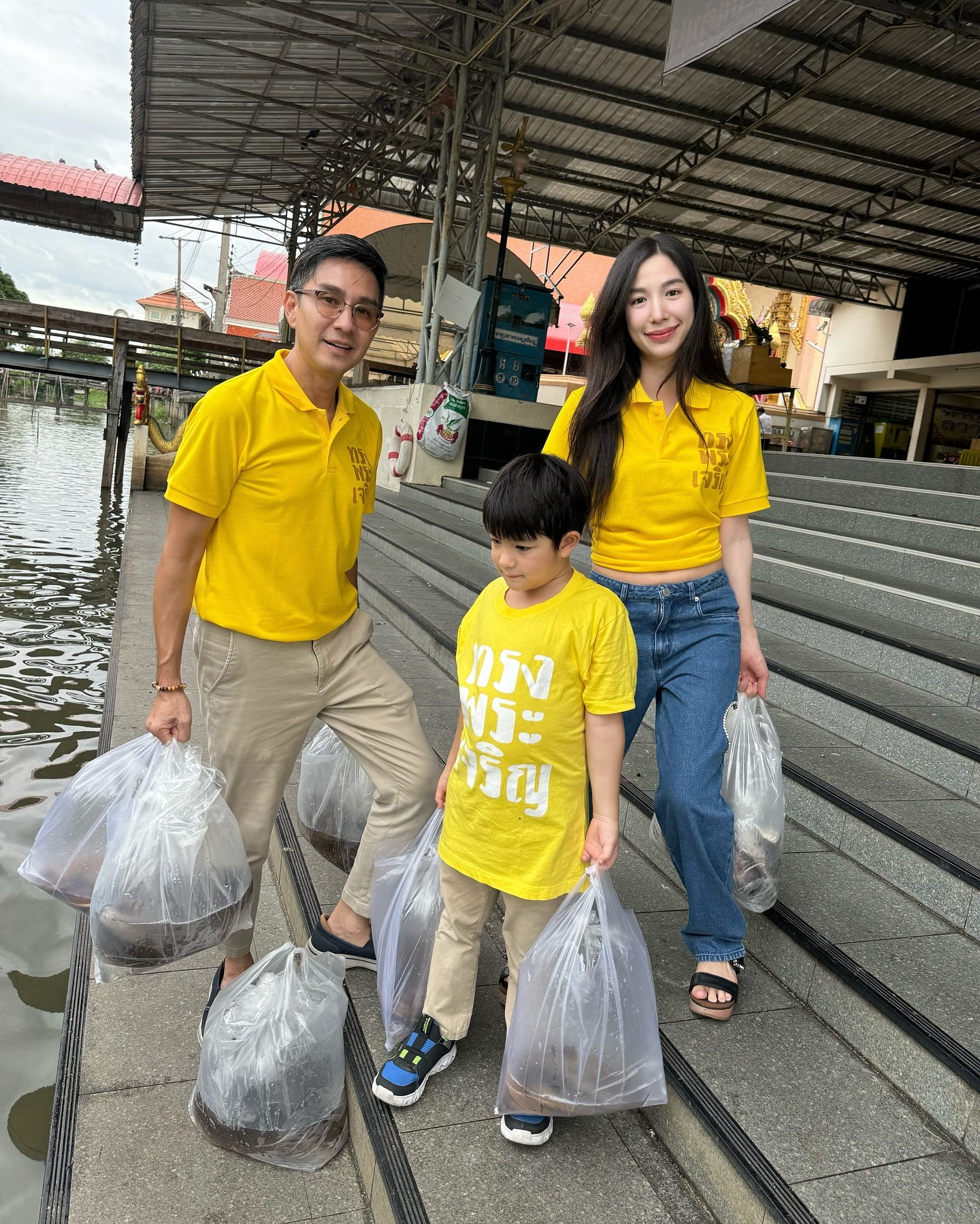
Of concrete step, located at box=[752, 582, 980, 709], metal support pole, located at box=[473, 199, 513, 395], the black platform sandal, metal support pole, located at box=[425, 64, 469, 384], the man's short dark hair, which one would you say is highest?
metal support pole, located at box=[425, 64, 469, 384]

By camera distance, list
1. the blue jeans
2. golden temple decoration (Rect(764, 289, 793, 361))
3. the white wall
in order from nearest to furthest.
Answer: the blue jeans → the white wall → golden temple decoration (Rect(764, 289, 793, 361))

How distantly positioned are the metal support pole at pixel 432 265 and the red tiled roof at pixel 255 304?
31.3 meters

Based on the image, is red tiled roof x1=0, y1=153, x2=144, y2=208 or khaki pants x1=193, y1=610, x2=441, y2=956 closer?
khaki pants x1=193, y1=610, x2=441, y2=956

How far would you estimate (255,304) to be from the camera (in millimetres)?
43188

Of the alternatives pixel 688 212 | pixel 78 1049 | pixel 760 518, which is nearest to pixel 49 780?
pixel 78 1049

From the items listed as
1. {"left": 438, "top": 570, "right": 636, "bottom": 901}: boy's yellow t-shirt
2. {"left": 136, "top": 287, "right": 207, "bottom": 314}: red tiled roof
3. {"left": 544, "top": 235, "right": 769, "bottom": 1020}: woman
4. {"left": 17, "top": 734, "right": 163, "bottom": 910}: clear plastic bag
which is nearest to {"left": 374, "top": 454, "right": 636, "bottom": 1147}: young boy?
{"left": 438, "top": 570, "right": 636, "bottom": 901}: boy's yellow t-shirt

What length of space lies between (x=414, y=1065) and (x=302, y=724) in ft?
2.46

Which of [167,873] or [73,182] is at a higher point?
[73,182]

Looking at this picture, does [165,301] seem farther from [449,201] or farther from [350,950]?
[350,950]

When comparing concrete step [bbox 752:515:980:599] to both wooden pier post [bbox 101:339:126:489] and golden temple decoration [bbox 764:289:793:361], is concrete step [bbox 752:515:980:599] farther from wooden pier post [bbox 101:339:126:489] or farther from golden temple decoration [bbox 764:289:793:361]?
golden temple decoration [bbox 764:289:793:361]

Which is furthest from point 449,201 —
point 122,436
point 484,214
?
point 122,436

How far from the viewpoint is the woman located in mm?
1878

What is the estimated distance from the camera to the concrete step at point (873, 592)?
3699mm

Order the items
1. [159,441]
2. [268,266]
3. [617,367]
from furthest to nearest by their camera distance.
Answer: [268,266]
[159,441]
[617,367]
